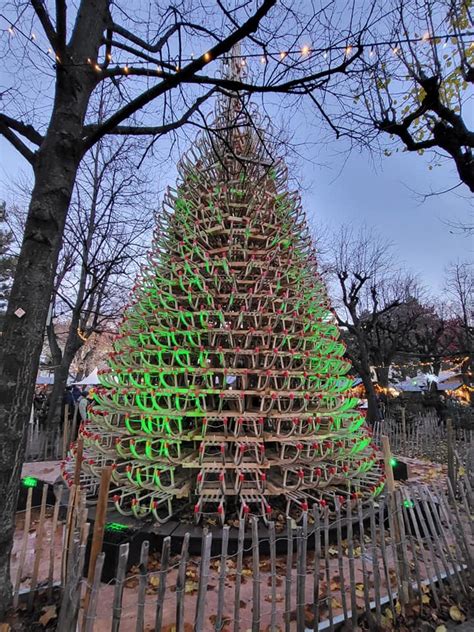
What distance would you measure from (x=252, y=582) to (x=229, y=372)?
6.80 ft

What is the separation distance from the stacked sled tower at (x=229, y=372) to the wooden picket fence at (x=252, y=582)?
24.8 inches

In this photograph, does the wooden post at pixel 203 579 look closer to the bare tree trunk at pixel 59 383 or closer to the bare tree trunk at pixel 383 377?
the bare tree trunk at pixel 59 383

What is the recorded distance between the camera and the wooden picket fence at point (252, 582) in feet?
7.26

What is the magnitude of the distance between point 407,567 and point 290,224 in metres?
4.75

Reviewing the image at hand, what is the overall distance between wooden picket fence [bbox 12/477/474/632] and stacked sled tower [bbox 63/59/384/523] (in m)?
0.63

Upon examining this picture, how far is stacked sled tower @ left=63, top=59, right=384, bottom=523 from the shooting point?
4121mm

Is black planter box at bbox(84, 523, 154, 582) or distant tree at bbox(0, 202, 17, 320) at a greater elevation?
distant tree at bbox(0, 202, 17, 320)

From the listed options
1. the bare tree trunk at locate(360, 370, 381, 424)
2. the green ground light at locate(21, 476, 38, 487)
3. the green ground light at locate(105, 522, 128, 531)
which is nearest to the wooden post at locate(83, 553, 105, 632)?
the green ground light at locate(105, 522, 128, 531)

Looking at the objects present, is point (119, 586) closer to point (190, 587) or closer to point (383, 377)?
point (190, 587)

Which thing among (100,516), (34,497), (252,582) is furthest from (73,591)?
(34,497)

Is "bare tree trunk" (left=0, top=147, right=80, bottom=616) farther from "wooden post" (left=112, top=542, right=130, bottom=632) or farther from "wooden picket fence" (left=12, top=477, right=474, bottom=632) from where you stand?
"wooden post" (left=112, top=542, right=130, bottom=632)

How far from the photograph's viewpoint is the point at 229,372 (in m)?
4.25


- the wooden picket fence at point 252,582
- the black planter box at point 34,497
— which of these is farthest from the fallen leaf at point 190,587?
the black planter box at point 34,497

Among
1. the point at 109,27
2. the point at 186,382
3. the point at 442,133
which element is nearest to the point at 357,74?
the point at 442,133
